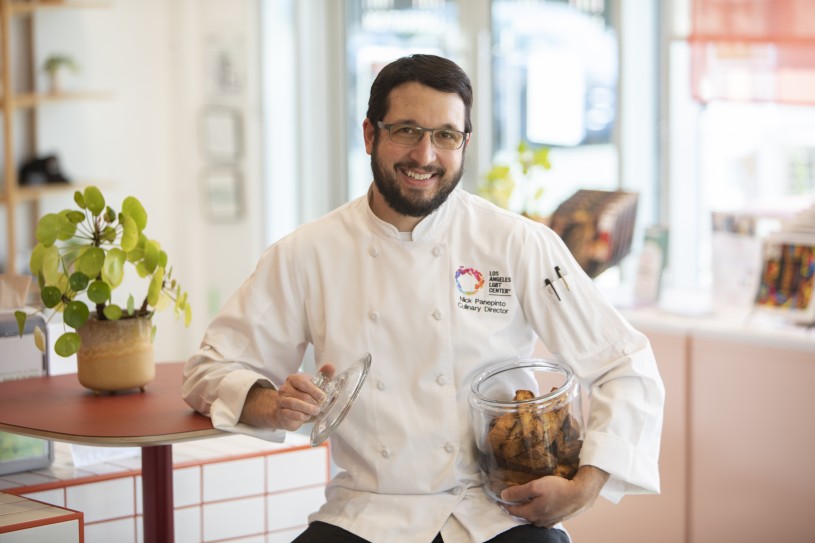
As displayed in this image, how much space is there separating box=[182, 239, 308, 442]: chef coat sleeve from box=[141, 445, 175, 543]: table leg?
0.42 ft

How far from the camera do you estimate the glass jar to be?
182 centimetres

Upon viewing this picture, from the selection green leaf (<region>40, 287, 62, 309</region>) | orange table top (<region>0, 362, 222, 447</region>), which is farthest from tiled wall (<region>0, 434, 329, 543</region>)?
green leaf (<region>40, 287, 62, 309</region>)

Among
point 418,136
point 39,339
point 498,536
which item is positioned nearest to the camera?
point 498,536

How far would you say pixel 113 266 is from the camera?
2.11 metres

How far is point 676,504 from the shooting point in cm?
288

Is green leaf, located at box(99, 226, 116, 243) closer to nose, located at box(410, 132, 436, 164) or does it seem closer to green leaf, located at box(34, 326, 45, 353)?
green leaf, located at box(34, 326, 45, 353)

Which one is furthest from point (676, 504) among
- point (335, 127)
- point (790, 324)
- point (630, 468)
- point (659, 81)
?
point (335, 127)

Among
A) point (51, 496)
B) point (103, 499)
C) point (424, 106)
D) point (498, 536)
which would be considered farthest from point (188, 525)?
point (424, 106)

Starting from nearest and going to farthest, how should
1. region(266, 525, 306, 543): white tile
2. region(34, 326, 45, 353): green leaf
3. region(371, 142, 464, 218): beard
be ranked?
region(371, 142, 464, 218): beard → region(34, 326, 45, 353): green leaf → region(266, 525, 306, 543): white tile

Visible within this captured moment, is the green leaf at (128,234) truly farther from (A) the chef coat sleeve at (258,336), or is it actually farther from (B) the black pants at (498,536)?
(B) the black pants at (498,536)

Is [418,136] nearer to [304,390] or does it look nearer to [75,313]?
[304,390]

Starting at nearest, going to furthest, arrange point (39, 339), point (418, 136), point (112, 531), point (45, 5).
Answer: point (418, 136) < point (39, 339) < point (112, 531) < point (45, 5)

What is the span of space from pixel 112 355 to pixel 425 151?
76 cm

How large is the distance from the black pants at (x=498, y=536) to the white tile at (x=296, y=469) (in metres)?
0.56
